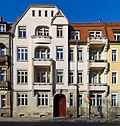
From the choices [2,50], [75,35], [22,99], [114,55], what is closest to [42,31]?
[75,35]

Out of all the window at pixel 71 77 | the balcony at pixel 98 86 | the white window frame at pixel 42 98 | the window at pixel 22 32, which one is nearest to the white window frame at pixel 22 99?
the white window frame at pixel 42 98

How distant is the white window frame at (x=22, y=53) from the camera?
4097cm

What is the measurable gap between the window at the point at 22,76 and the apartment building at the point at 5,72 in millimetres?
1275

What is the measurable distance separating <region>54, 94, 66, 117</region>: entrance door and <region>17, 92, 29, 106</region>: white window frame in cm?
394

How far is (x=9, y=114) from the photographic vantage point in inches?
1569

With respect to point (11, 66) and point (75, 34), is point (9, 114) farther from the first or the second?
point (75, 34)

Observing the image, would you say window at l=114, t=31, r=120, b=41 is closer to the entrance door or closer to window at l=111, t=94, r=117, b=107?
window at l=111, t=94, r=117, b=107

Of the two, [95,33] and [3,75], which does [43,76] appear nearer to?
[3,75]

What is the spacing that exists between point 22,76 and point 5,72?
7.61 ft

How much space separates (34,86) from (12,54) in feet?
17.2

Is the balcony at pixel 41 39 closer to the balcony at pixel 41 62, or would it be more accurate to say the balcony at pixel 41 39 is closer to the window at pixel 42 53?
the window at pixel 42 53

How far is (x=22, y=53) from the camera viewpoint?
4103 centimetres

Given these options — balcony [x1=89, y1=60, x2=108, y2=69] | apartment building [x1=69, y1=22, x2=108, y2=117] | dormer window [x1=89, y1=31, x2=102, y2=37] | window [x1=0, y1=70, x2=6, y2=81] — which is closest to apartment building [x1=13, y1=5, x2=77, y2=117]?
apartment building [x1=69, y1=22, x2=108, y2=117]

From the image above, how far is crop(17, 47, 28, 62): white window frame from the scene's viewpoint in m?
41.0
